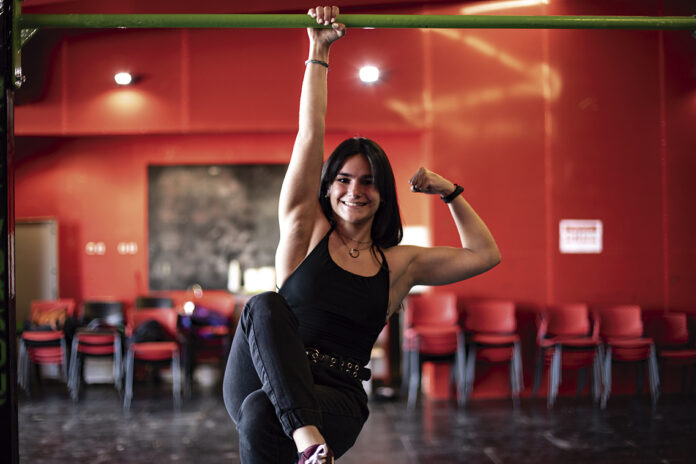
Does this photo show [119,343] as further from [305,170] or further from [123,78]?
[305,170]

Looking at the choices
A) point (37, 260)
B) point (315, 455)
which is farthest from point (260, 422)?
point (37, 260)

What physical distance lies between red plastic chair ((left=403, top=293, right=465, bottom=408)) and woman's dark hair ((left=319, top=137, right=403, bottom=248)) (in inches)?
132

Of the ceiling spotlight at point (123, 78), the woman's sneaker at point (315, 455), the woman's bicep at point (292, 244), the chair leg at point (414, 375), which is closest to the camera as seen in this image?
the woman's sneaker at point (315, 455)

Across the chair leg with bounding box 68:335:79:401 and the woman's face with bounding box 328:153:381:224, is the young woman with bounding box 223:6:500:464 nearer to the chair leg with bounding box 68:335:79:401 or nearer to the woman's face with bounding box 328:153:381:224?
the woman's face with bounding box 328:153:381:224

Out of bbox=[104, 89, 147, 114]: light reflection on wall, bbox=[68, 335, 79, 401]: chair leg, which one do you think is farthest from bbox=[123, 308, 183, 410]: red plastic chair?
bbox=[104, 89, 147, 114]: light reflection on wall

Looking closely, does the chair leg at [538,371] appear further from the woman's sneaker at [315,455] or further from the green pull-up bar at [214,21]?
the woman's sneaker at [315,455]

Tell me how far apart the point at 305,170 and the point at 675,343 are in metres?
5.17

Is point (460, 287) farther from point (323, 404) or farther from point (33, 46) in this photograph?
point (33, 46)

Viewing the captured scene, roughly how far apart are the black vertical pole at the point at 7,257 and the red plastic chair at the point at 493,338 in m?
4.15

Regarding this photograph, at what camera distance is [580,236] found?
19.2 feet

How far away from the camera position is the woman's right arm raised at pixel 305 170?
5.96 feet

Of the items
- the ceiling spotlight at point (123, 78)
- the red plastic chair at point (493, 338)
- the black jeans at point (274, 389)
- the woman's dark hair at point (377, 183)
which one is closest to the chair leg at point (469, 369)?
the red plastic chair at point (493, 338)

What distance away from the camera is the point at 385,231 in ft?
6.70

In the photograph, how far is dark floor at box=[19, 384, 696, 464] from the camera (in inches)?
151
